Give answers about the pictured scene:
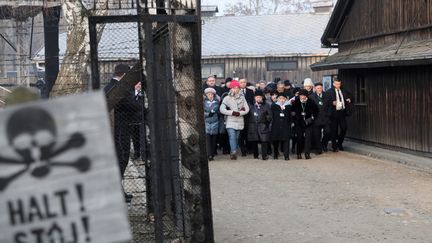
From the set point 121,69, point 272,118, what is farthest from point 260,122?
point 121,69

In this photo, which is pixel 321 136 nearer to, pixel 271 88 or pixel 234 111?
pixel 271 88

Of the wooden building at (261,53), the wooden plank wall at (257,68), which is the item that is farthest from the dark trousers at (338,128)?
the wooden plank wall at (257,68)

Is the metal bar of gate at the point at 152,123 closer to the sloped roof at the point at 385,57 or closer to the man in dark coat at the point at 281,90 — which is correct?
the sloped roof at the point at 385,57

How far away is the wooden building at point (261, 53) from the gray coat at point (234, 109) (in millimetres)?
17701

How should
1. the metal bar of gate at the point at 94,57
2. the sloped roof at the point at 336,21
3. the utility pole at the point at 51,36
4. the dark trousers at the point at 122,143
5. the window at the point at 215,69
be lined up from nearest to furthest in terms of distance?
the metal bar of gate at the point at 94,57
the dark trousers at the point at 122,143
the utility pole at the point at 51,36
the sloped roof at the point at 336,21
the window at the point at 215,69

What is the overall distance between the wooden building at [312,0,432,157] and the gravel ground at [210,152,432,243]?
1.26 metres

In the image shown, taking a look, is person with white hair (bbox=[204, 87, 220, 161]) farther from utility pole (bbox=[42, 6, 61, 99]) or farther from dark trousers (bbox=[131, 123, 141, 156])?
dark trousers (bbox=[131, 123, 141, 156])

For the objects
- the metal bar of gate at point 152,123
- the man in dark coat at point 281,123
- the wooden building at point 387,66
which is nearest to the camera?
the metal bar of gate at point 152,123

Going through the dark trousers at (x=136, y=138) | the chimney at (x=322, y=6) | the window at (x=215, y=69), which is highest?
the chimney at (x=322, y=6)

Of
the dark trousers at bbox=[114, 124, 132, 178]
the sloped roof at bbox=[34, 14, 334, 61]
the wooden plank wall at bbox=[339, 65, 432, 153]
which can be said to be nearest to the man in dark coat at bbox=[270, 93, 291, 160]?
the wooden plank wall at bbox=[339, 65, 432, 153]

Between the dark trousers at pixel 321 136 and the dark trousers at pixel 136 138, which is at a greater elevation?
the dark trousers at pixel 136 138

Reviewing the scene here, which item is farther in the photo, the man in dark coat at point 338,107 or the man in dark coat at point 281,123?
the man in dark coat at point 338,107

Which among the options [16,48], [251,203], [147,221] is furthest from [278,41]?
[147,221]

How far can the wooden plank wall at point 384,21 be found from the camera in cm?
1598
